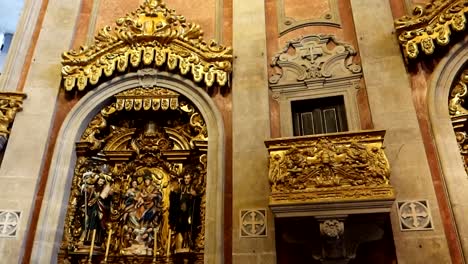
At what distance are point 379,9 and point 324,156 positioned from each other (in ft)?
12.1

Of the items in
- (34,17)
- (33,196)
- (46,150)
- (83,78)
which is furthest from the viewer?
(34,17)

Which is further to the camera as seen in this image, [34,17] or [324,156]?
[34,17]

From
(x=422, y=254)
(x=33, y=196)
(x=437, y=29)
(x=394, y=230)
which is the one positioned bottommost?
(x=422, y=254)

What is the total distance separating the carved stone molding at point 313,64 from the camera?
6953mm

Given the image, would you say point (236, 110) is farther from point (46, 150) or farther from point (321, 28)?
point (46, 150)

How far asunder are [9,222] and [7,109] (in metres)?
2.14

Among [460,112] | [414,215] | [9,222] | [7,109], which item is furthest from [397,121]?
[7,109]

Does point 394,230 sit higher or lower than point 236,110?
lower

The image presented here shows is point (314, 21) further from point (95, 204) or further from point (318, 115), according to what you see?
point (95, 204)

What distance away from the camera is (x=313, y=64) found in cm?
715

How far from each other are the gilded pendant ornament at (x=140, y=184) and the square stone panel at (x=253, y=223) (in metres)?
0.84

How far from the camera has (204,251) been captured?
236 inches

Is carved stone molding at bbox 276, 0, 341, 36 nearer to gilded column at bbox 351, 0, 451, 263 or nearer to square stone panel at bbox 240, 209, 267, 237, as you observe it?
gilded column at bbox 351, 0, 451, 263

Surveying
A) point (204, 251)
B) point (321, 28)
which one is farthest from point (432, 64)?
point (204, 251)
